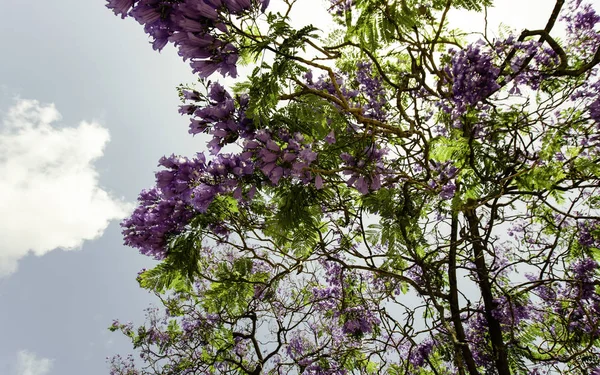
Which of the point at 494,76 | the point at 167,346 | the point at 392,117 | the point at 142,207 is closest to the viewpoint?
the point at 494,76

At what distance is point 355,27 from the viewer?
61.0 inches

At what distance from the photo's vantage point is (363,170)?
187cm

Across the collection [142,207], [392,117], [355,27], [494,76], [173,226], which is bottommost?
[173,226]

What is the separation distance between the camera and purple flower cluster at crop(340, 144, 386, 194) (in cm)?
190

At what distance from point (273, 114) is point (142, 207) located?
1334 mm

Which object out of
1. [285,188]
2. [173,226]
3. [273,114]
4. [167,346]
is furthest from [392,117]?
[167,346]

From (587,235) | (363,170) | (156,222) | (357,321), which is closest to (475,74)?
(363,170)

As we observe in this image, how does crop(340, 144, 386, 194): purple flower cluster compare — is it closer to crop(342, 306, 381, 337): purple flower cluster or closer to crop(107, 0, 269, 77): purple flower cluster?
crop(107, 0, 269, 77): purple flower cluster

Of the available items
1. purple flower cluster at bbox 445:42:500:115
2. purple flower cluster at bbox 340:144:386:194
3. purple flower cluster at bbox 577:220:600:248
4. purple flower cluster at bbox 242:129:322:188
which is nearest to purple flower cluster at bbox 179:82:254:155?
purple flower cluster at bbox 242:129:322:188

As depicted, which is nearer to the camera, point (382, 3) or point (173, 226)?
point (382, 3)

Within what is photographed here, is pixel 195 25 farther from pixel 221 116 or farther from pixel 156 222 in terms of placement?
pixel 156 222

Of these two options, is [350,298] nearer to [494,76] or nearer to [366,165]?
[366,165]

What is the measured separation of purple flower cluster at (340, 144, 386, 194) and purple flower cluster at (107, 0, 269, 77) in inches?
34.7

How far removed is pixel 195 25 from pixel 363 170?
1.13 metres
